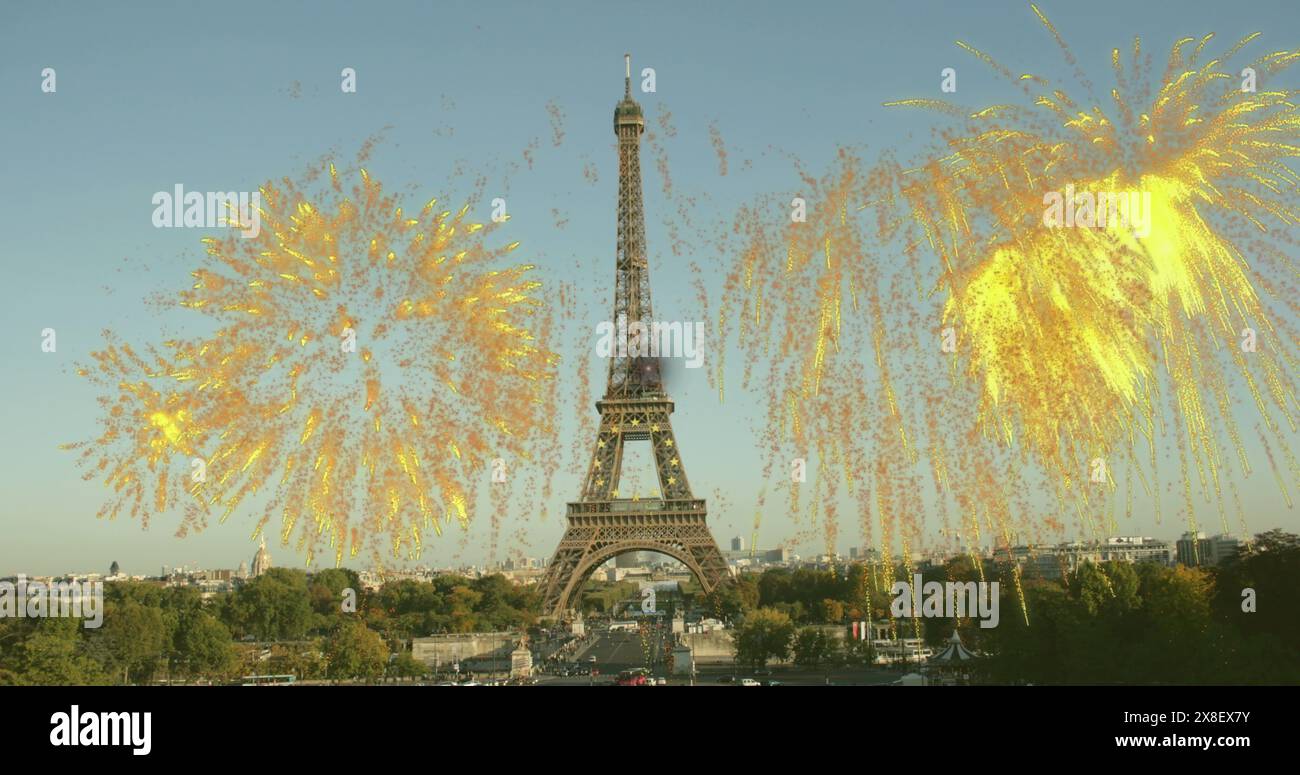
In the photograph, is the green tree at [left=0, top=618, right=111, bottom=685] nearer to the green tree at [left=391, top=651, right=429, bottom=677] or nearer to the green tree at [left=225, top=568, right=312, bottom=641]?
the green tree at [left=391, top=651, right=429, bottom=677]

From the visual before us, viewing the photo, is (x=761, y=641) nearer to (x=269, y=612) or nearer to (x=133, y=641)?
(x=133, y=641)

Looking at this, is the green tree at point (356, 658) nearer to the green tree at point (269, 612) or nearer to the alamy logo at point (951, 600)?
the alamy logo at point (951, 600)

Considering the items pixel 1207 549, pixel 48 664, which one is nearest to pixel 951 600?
pixel 48 664

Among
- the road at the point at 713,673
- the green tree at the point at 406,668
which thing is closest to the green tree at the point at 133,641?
the green tree at the point at 406,668
